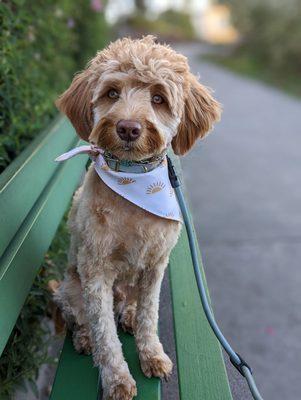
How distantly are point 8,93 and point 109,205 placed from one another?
1.34m

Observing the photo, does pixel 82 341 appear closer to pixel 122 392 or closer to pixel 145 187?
pixel 122 392

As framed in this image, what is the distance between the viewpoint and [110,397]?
83.2 inches

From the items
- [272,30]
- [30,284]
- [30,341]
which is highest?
[30,284]

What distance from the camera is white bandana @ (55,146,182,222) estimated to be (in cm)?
216

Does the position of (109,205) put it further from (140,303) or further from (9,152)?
(9,152)

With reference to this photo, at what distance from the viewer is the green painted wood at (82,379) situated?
208 centimetres

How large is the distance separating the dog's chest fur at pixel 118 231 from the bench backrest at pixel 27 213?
0.88 feet

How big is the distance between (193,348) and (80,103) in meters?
1.17

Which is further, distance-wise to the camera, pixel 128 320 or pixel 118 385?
pixel 128 320

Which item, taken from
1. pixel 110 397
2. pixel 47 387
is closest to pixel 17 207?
pixel 110 397

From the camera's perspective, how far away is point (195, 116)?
226cm

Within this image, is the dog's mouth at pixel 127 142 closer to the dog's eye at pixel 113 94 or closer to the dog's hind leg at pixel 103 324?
the dog's eye at pixel 113 94

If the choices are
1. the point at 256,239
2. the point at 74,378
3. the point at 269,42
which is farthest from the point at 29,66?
A: the point at 269,42

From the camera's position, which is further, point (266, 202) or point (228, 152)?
point (228, 152)
